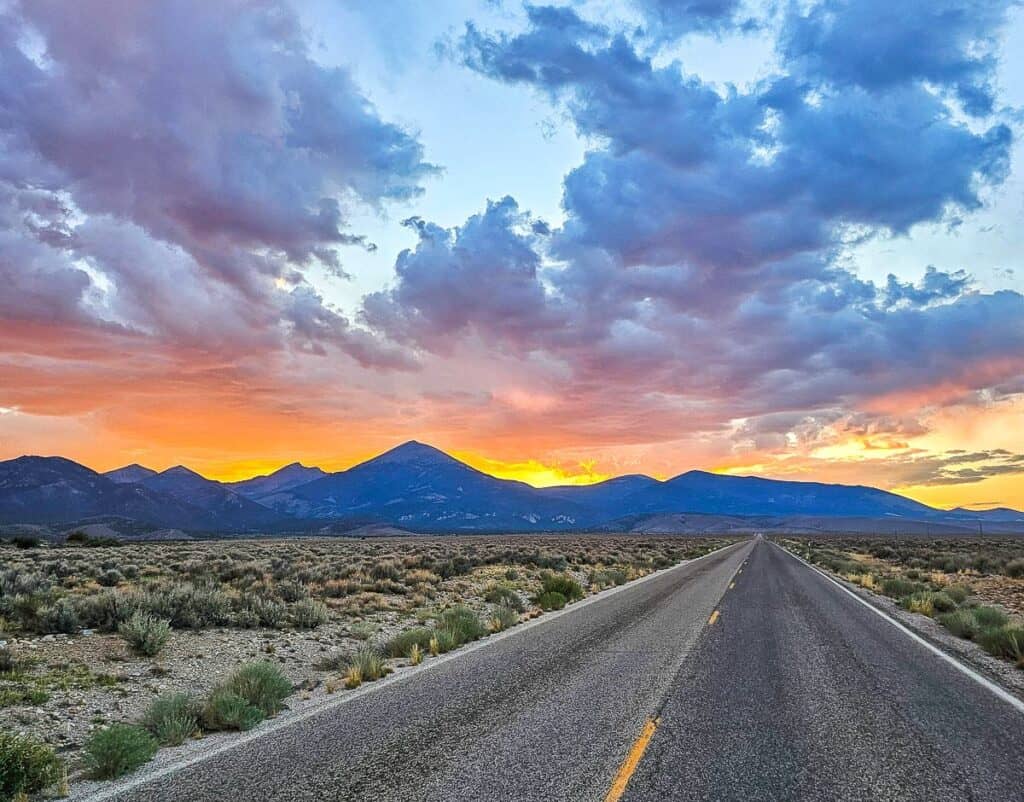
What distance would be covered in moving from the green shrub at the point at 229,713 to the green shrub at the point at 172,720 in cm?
17

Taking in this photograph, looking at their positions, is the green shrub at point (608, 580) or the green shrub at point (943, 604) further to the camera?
the green shrub at point (608, 580)

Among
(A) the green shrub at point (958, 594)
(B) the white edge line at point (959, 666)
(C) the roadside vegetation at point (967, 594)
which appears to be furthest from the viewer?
(A) the green shrub at point (958, 594)

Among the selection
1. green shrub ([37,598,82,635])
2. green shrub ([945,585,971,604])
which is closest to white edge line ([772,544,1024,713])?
green shrub ([945,585,971,604])

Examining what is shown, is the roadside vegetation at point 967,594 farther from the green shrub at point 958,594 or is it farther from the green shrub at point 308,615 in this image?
the green shrub at point 308,615

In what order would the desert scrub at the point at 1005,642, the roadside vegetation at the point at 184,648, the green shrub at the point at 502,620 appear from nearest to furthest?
the roadside vegetation at the point at 184,648 < the desert scrub at the point at 1005,642 < the green shrub at the point at 502,620

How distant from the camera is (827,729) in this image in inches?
297

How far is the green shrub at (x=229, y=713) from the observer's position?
8016mm

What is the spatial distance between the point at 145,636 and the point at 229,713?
519cm

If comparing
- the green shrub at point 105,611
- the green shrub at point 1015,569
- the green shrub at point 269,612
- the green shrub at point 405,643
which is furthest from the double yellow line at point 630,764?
the green shrub at point 1015,569

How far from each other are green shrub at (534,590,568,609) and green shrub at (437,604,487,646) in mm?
4216

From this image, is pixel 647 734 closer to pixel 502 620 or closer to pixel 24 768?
pixel 24 768

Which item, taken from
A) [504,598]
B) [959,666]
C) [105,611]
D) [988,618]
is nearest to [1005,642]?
[959,666]

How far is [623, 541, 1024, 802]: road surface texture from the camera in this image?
19.3ft

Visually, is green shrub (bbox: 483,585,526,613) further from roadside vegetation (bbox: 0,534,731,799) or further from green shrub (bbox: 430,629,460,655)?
green shrub (bbox: 430,629,460,655)
